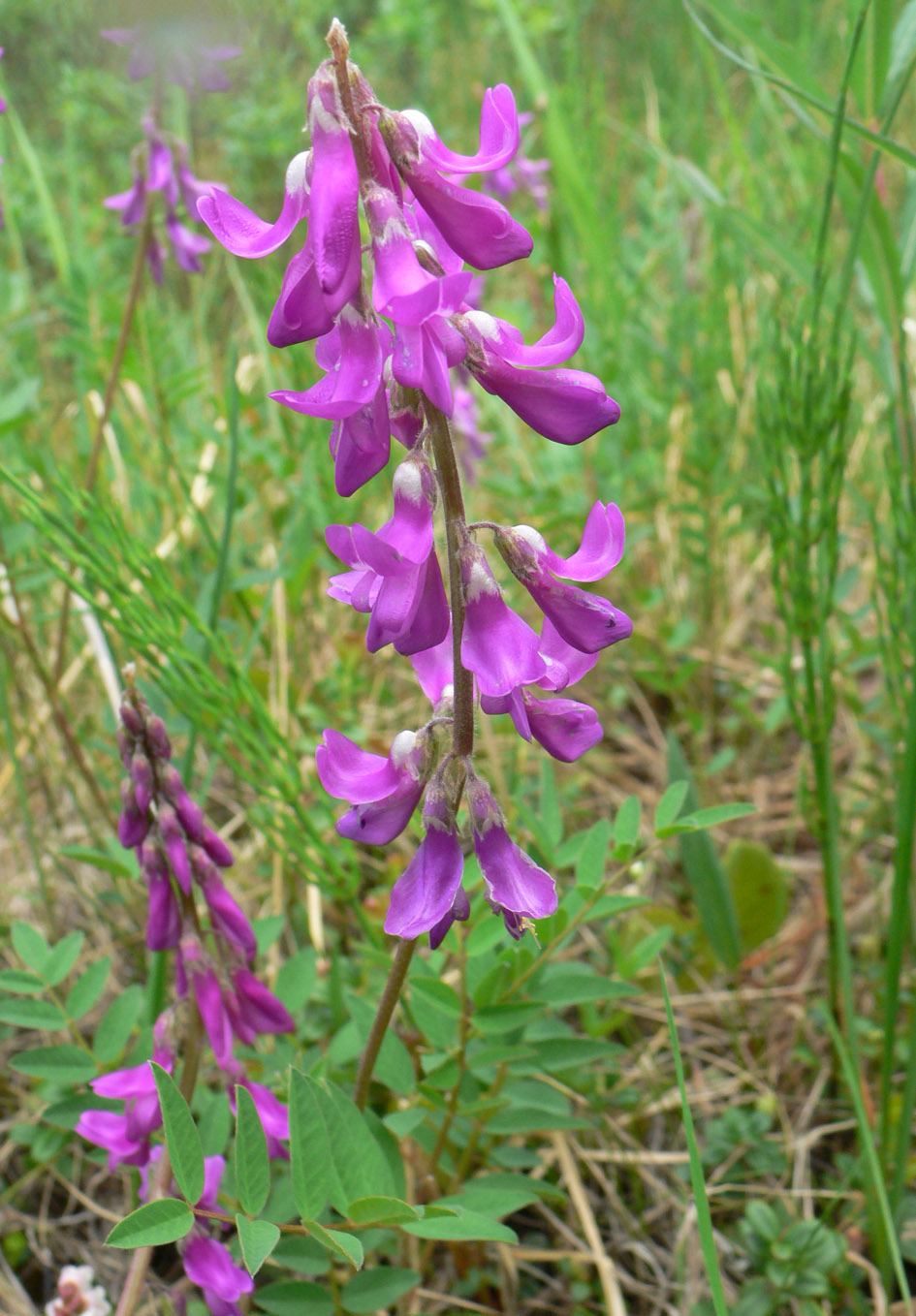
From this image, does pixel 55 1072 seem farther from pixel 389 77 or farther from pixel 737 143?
pixel 389 77

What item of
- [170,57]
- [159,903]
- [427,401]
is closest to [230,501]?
[159,903]

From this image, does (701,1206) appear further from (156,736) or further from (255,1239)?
(156,736)

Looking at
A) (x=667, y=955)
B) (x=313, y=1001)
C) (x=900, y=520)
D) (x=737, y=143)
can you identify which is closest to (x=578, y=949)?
(x=667, y=955)

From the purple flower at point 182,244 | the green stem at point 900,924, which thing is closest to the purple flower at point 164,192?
the purple flower at point 182,244

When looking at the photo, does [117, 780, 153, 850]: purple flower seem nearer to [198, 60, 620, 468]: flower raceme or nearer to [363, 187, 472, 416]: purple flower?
[198, 60, 620, 468]: flower raceme

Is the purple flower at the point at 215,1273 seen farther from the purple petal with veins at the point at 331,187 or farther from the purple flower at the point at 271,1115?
the purple petal with veins at the point at 331,187

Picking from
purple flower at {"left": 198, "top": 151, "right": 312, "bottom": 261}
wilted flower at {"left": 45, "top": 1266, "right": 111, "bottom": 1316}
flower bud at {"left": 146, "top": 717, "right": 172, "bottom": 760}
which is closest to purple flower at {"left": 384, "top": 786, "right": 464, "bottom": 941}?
flower bud at {"left": 146, "top": 717, "right": 172, "bottom": 760}
